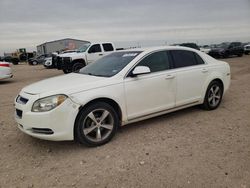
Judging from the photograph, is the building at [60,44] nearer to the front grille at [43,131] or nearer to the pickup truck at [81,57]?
the pickup truck at [81,57]

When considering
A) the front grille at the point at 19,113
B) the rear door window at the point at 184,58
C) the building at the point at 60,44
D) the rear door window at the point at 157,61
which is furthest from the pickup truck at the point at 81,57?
the building at the point at 60,44

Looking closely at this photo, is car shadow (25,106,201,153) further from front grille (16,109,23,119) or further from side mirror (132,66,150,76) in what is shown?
side mirror (132,66,150,76)

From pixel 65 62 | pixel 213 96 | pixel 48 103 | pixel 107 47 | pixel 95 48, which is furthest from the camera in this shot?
pixel 107 47

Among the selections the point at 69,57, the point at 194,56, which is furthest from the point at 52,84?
the point at 69,57

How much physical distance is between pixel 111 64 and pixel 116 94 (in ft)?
3.07

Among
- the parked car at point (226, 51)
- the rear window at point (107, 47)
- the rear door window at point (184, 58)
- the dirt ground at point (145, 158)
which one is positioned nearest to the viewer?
the dirt ground at point (145, 158)

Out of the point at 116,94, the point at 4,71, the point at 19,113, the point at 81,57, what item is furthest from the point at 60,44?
the point at 116,94

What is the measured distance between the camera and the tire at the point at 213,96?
5238 millimetres

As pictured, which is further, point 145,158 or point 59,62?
point 59,62

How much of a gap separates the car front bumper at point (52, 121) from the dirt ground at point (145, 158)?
332mm

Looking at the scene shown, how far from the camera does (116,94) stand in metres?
3.85

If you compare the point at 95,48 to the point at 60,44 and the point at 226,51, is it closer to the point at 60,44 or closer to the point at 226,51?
the point at 226,51

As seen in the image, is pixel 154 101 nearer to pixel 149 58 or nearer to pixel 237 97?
pixel 149 58

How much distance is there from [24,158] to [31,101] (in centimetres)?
83
